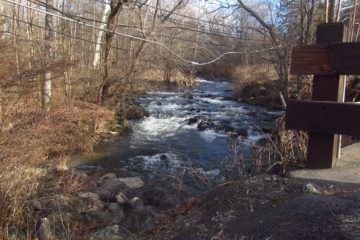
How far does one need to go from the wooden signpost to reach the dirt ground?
1.27ft

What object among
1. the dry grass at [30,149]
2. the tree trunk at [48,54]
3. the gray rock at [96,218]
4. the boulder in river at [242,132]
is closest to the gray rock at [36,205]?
the dry grass at [30,149]

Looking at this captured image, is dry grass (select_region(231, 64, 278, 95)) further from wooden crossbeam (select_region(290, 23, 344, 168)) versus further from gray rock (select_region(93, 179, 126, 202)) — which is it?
wooden crossbeam (select_region(290, 23, 344, 168))

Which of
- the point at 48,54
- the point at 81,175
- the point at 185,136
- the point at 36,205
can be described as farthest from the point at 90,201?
the point at 185,136

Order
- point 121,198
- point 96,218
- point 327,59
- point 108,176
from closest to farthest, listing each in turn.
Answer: point 327,59
point 96,218
point 121,198
point 108,176

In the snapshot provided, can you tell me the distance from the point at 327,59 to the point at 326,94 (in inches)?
11.6

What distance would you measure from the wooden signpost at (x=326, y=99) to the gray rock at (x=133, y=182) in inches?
241

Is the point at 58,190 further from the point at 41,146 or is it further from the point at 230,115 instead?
the point at 230,115

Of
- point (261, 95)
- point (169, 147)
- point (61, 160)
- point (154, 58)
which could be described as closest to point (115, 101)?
point (154, 58)

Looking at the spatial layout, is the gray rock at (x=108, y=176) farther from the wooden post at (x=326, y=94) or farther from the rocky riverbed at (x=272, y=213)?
the wooden post at (x=326, y=94)

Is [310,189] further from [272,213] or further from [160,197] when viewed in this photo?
[160,197]

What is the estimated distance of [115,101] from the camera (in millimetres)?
17406

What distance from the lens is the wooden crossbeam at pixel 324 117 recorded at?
10.8 ft

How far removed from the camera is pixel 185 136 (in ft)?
49.5

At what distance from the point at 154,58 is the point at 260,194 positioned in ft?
53.7
